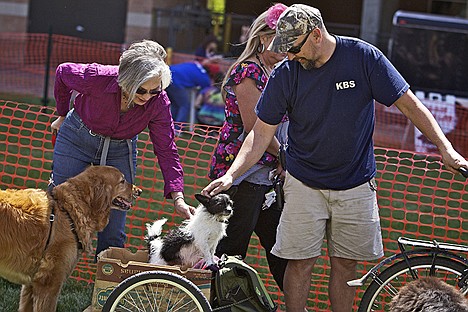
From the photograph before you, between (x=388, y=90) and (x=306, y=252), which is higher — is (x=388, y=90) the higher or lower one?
the higher one

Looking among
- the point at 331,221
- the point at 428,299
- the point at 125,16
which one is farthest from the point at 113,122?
the point at 125,16

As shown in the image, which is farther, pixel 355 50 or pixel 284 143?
pixel 284 143

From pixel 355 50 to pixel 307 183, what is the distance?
77 centimetres

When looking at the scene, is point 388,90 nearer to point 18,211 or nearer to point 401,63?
point 18,211

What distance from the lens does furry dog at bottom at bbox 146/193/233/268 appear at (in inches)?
160

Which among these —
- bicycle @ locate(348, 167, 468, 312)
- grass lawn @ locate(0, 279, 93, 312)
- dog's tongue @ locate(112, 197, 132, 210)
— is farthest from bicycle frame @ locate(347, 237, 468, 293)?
grass lawn @ locate(0, 279, 93, 312)

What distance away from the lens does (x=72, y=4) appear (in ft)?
73.9

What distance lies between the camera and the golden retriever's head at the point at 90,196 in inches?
174

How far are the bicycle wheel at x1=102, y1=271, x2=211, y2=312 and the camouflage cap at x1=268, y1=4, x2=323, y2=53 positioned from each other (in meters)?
1.30

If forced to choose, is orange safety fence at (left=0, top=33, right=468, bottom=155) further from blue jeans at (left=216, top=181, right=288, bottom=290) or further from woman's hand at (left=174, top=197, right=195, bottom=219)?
woman's hand at (left=174, top=197, right=195, bottom=219)

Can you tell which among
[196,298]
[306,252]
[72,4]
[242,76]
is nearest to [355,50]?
[242,76]

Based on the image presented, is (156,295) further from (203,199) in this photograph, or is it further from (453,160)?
(453,160)

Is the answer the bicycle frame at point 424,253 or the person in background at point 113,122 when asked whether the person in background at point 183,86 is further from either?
the bicycle frame at point 424,253

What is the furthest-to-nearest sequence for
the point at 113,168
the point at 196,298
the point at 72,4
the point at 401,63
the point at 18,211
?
the point at 72,4, the point at 401,63, the point at 113,168, the point at 18,211, the point at 196,298
